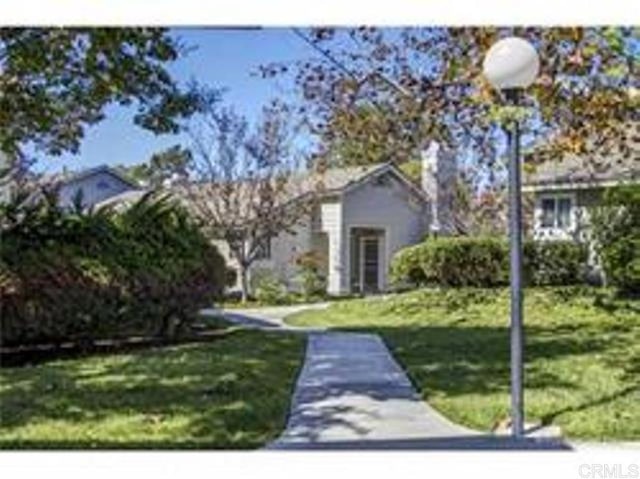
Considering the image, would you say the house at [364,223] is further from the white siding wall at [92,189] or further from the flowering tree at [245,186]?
the white siding wall at [92,189]

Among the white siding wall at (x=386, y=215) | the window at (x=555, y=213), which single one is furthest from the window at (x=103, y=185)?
the window at (x=555, y=213)

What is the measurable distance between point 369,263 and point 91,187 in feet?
8.43

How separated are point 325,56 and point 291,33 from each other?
3.45 feet

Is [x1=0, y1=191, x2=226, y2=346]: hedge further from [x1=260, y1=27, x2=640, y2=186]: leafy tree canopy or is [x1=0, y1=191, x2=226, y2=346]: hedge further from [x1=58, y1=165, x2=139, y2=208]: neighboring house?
[x1=260, y1=27, x2=640, y2=186]: leafy tree canopy

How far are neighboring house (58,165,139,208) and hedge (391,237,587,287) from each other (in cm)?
249

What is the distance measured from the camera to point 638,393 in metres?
8.50

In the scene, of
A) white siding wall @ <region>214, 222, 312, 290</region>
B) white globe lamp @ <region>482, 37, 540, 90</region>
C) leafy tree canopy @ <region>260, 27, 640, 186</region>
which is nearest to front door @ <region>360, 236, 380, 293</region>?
white siding wall @ <region>214, 222, 312, 290</region>

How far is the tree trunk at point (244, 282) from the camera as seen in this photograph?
1088cm

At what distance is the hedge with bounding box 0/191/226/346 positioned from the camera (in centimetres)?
1007

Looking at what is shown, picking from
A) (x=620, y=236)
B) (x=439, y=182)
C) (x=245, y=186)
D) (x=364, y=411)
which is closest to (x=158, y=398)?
(x=364, y=411)

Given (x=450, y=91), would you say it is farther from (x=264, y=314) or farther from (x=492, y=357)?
(x=264, y=314)

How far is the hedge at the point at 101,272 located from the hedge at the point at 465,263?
199 cm
